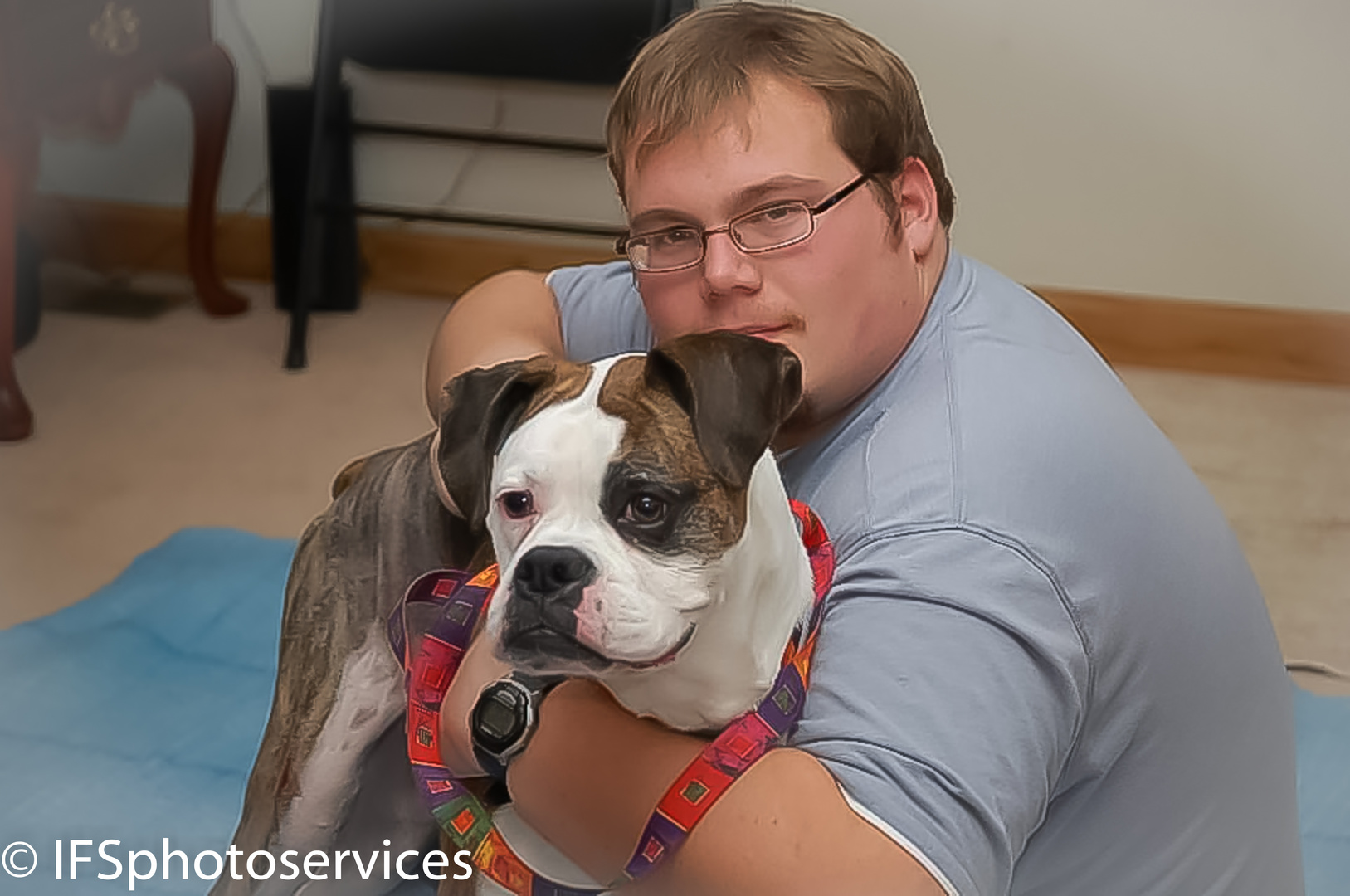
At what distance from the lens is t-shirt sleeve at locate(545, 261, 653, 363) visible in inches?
62.8

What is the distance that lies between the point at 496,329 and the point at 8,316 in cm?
203

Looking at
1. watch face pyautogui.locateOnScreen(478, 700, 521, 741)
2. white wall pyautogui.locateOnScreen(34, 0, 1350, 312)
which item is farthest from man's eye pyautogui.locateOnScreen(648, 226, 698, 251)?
white wall pyautogui.locateOnScreen(34, 0, 1350, 312)

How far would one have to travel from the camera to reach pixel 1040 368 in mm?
1203

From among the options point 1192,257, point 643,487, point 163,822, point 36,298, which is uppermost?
point 643,487

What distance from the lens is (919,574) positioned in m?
1.03

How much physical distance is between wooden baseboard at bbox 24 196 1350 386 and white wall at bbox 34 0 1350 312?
5 cm

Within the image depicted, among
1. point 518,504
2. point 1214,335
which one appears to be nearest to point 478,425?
point 518,504

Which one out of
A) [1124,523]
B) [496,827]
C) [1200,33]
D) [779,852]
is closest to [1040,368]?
[1124,523]

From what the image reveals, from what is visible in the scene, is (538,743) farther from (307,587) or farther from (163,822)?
(163,822)

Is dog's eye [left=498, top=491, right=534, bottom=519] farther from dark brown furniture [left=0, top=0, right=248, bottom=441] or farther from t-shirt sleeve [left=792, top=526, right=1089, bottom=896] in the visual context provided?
dark brown furniture [left=0, top=0, right=248, bottom=441]

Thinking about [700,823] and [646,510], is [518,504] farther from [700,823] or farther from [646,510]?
[700,823]

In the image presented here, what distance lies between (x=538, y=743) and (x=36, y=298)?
10.3 ft

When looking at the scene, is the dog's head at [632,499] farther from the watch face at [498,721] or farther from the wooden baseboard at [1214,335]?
the wooden baseboard at [1214,335]

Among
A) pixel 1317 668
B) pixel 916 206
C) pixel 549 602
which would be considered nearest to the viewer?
pixel 549 602
